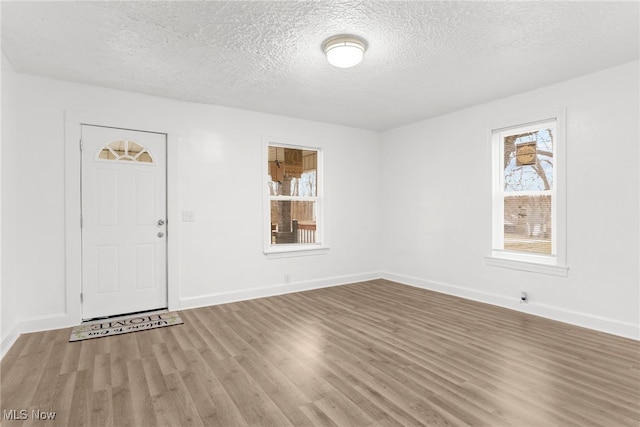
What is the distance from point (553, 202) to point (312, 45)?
10.5 ft

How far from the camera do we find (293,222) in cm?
553

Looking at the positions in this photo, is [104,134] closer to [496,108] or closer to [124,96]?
[124,96]

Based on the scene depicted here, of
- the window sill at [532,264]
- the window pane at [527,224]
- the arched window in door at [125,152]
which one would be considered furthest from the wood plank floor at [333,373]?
the arched window in door at [125,152]

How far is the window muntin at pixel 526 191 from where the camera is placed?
4.05m

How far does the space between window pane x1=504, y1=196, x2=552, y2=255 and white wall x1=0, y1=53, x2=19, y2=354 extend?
5.38m

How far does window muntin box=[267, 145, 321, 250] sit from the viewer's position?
5.29 m

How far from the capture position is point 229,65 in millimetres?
3371

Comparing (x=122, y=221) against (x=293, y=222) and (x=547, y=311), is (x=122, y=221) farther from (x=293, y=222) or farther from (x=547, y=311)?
(x=547, y=311)

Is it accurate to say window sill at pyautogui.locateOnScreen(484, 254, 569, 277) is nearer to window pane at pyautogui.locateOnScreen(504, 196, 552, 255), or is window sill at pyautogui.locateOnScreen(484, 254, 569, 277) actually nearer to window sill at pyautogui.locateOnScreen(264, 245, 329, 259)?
window pane at pyautogui.locateOnScreen(504, 196, 552, 255)

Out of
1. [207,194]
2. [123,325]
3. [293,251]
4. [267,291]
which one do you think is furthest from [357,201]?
[123,325]

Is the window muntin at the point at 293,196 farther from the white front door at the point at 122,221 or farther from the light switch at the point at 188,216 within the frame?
the white front door at the point at 122,221

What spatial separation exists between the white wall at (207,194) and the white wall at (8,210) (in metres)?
0.09

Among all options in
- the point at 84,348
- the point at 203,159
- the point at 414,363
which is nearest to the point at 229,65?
the point at 203,159

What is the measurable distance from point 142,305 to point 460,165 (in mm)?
4536
